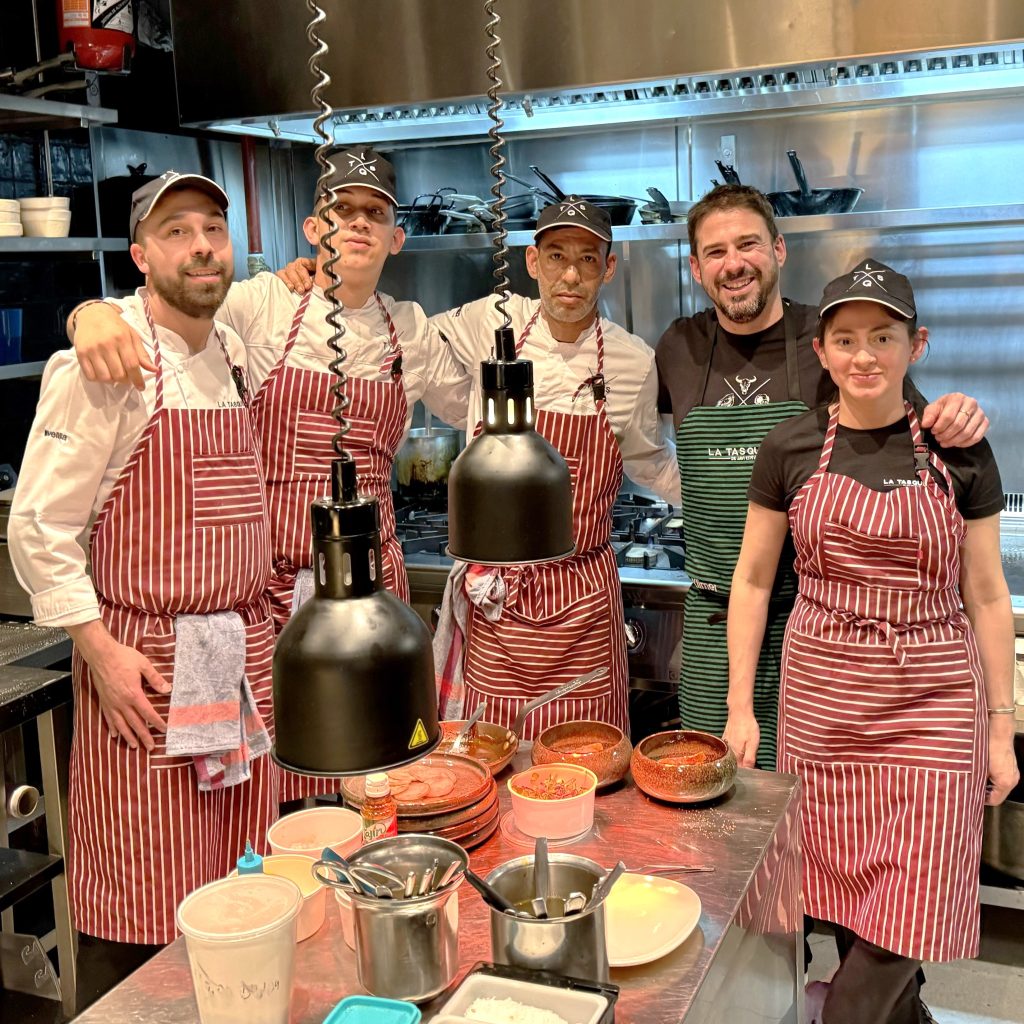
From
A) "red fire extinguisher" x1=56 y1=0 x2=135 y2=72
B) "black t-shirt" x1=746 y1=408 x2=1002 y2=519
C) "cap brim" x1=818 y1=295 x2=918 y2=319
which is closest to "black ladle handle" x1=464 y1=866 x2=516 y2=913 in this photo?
"black t-shirt" x1=746 y1=408 x2=1002 y2=519

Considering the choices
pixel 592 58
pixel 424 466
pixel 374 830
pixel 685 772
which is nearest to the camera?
pixel 374 830

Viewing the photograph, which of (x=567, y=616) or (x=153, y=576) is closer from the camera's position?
(x=153, y=576)

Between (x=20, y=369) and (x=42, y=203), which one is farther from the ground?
(x=42, y=203)

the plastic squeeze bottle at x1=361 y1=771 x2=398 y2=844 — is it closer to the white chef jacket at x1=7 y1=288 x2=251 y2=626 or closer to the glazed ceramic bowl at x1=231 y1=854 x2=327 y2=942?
the glazed ceramic bowl at x1=231 y1=854 x2=327 y2=942

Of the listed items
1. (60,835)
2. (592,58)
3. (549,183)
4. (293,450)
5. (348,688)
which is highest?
(592,58)

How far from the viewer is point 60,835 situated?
8.61 ft

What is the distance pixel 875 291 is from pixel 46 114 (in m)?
2.49

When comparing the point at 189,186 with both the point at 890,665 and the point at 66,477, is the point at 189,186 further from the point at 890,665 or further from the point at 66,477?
the point at 890,665

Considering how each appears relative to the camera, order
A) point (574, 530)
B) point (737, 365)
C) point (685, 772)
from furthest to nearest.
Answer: point (574, 530)
point (737, 365)
point (685, 772)

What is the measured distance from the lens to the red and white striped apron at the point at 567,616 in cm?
289

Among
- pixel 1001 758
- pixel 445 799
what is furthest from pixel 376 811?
pixel 1001 758

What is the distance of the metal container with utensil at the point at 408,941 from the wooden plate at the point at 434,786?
12.1 inches

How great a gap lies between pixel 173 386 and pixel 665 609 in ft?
4.86

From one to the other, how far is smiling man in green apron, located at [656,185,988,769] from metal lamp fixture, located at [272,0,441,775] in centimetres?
178
